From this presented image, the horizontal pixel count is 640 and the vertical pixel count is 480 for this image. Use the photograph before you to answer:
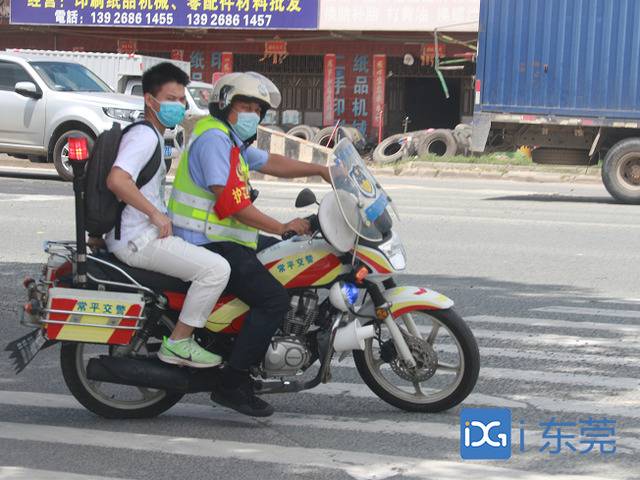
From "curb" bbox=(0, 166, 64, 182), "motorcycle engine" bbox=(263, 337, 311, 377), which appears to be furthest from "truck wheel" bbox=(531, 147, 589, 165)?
"motorcycle engine" bbox=(263, 337, 311, 377)

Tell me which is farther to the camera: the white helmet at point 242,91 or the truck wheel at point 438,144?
the truck wheel at point 438,144

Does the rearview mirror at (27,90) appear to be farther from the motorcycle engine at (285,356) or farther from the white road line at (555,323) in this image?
the motorcycle engine at (285,356)

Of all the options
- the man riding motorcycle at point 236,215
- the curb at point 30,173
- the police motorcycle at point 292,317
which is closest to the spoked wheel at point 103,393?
the police motorcycle at point 292,317

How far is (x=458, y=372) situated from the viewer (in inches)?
238

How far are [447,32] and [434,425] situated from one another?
77.6 feet

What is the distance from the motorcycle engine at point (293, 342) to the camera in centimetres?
590

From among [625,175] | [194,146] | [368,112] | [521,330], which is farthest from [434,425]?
[368,112]

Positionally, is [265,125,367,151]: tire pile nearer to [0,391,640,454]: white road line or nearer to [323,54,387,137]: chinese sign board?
[323,54,387,137]: chinese sign board

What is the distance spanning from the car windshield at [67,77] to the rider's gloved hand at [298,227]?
49.2 ft

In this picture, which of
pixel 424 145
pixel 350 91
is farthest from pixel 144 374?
pixel 350 91

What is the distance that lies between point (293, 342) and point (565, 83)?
586 inches

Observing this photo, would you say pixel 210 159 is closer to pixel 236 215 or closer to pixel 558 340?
pixel 236 215

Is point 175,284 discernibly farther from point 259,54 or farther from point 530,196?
point 259,54

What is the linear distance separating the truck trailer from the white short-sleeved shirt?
46.5 feet
